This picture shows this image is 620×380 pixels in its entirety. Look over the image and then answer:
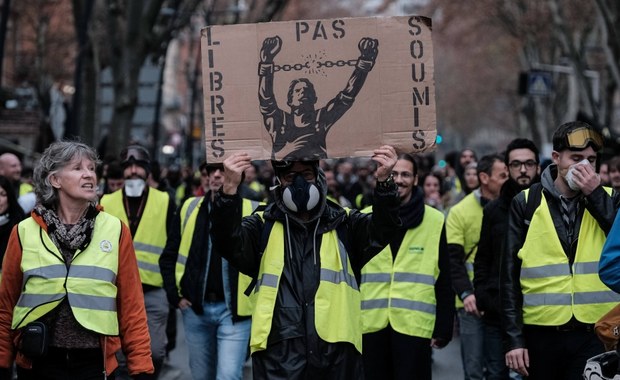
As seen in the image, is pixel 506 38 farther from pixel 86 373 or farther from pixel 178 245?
pixel 86 373

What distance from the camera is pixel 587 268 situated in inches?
245

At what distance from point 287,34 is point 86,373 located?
6.06 ft

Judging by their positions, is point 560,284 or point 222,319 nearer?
point 560,284

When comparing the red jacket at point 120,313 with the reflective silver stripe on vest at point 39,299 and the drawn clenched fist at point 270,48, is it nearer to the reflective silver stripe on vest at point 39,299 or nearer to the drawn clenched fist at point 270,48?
the reflective silver stripe on vest at point 39,299

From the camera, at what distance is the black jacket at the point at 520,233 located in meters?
6.13

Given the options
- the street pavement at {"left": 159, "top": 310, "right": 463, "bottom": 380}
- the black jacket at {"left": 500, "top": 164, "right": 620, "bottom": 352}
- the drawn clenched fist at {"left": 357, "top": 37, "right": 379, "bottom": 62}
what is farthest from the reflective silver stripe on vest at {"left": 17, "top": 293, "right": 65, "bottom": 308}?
the street pavement at {"left": 159, "top": 310, "right": 463, "bottom": 380}

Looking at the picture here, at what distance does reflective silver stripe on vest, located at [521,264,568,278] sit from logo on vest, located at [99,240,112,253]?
2.23 m

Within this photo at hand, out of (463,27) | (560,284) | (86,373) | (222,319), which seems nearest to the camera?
(86,373)

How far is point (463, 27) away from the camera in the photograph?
49000 mm

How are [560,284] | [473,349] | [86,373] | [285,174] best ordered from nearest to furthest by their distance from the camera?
1. [86,373]
2. [285,174]
3. [560,284]
4. [473,349]

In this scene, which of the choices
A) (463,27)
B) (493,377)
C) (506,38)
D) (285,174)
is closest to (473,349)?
(493,377)

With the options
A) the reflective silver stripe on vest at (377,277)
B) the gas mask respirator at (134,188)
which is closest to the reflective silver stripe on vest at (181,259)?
the gas mask respirator at (134,188)

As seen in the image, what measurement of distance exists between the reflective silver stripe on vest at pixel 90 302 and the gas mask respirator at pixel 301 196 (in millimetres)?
960

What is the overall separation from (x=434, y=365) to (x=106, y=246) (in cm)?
716
